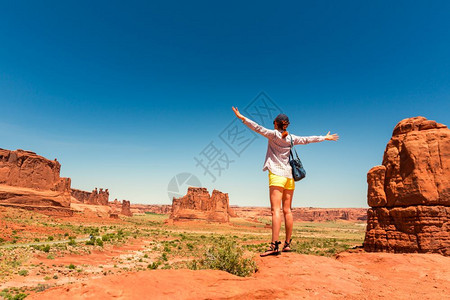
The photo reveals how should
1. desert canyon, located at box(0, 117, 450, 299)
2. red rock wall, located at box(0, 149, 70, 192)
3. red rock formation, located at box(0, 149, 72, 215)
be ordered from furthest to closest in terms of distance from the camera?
1. red rock wall, located at box(0, 149, 70, 192)
2. red rock formation, located at box(0, 149, 72, 215)
3. desert canyon, located at box(0, 117, 450, 299)

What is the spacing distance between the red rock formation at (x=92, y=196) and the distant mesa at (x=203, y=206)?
40994 mm

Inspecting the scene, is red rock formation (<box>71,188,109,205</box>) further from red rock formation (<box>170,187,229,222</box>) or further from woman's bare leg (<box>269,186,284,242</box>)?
woman's bare leg (<box>269,186,284,242</box>)

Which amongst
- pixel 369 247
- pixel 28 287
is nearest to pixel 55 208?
pixel 28 287

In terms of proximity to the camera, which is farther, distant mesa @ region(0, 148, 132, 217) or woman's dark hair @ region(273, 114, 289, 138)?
distant mesa @ region(0, 148, 132, 217)

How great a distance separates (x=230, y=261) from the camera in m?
5.12

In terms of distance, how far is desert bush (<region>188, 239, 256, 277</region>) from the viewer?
4.89 metres

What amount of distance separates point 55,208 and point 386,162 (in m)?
60.3

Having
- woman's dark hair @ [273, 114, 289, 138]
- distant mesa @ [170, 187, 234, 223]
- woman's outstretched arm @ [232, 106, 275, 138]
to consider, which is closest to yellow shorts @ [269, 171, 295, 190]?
woman's outstretched arm @ [232, 106, 275, 138]

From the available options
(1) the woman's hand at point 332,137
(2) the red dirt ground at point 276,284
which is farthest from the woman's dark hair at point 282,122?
(2) the red dirt ground at point 276,284

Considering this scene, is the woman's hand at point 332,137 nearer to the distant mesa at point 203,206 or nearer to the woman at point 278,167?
the woman at point 278,167

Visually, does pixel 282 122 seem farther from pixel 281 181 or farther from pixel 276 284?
pixel 276 284

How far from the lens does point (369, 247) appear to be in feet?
39.4

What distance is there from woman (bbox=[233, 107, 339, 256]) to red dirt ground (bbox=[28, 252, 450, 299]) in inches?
26.5

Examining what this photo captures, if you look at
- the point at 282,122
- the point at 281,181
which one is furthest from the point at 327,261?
the point at 282,122
